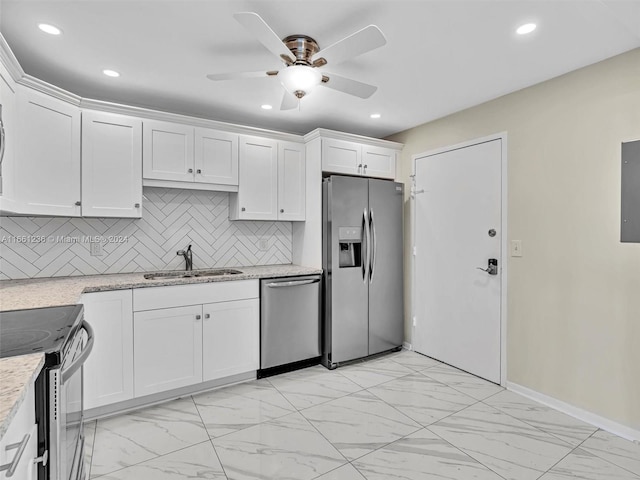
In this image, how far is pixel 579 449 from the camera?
6.73 feet

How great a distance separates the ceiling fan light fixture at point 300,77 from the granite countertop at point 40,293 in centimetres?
159

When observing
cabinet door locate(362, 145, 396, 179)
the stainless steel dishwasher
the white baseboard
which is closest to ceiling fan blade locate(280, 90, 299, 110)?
cabinet door locate(362, 145, 396, 179)

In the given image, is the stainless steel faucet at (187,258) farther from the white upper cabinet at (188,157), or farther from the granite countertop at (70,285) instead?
the white upper cabinet at (188,157)

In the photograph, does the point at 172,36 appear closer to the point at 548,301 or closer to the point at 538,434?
the point at 548,301

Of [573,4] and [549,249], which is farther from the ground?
[573,4]

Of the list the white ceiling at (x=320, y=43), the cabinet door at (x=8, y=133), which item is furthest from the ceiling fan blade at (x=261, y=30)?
the cabinet door at (x=8, y=133)

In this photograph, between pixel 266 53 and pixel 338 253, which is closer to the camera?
pixel 266 53

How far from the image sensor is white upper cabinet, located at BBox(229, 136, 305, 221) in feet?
10.7

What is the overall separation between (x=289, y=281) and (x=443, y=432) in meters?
1.66

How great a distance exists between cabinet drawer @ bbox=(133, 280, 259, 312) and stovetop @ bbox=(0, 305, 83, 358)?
867mm

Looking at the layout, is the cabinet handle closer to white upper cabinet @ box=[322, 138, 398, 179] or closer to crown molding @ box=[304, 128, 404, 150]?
white upper cabinet @ box=[322, 138, 398, 179]

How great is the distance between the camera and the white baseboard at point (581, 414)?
2166 mm

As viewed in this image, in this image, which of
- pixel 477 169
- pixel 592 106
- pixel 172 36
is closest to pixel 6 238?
pixel 172 36

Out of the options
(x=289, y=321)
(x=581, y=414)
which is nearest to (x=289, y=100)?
(x=289, y=321)
